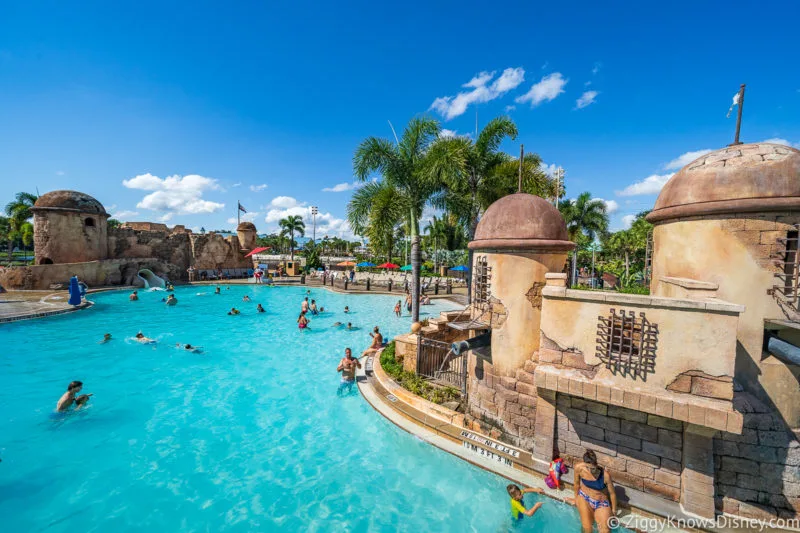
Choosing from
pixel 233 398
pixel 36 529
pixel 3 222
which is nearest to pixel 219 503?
pixel 36 529

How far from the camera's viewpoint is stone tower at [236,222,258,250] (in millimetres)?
42844

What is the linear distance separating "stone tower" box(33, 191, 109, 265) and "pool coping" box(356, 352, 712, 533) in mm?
33286

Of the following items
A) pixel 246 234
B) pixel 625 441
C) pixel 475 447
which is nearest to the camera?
pixel 625 441

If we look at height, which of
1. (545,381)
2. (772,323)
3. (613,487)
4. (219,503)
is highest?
(772,323)

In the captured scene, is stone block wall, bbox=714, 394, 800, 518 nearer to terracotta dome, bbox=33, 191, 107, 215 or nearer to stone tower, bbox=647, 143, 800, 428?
stone tower, bbox=647, 143, 800, 428

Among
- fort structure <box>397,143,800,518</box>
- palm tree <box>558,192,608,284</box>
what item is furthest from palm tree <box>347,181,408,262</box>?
palm tree <box>558,192,608,284</box>

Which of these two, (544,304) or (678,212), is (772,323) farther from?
(544,304)

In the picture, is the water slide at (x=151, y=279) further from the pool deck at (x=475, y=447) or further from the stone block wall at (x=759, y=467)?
the stone block wall at (x=759, y=467)

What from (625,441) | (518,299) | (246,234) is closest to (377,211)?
(518,299)

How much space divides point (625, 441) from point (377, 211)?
401 inches

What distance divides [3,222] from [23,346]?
77.9 metres

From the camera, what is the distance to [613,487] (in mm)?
5422

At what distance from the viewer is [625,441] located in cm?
576

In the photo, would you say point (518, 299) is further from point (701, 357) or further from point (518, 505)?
point (518, 505)
